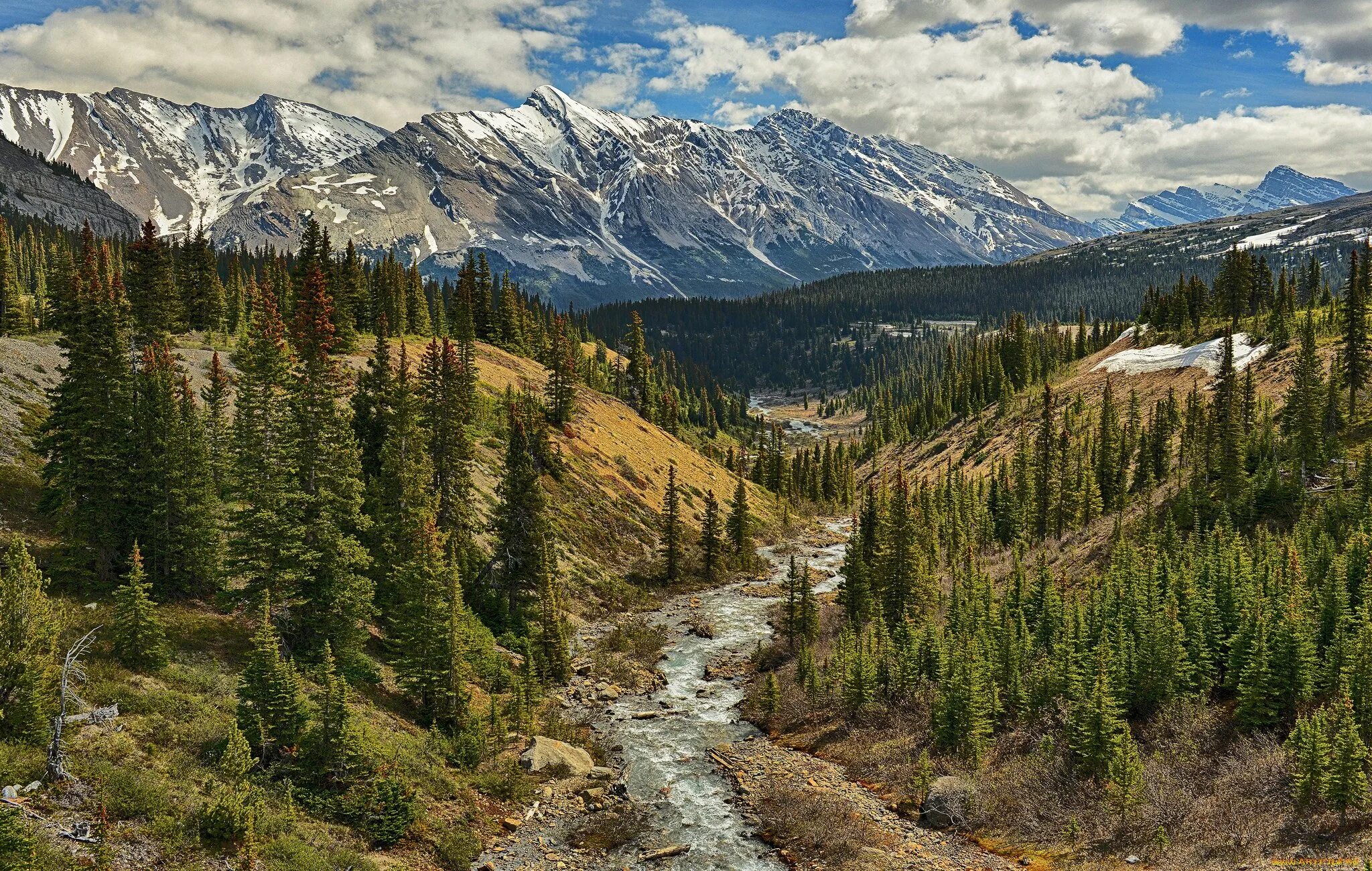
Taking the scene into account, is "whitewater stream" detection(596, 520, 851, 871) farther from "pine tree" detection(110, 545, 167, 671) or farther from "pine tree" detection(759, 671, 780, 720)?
"pine tree" detection(110, 545, 167, 671)

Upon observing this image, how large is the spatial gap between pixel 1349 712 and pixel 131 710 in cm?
4143

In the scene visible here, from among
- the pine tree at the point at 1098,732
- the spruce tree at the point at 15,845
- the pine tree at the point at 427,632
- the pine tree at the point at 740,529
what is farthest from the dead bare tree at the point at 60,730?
the pine tree at the point at 740,529

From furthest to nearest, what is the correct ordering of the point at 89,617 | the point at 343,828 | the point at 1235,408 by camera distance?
the point at 1235,408 → the point at 89,617 → the point at 343,828

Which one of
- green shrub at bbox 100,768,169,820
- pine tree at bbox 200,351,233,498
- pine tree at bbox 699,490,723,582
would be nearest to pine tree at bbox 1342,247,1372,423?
pine tree at bbox 699,490,723,582

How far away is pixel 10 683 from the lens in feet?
75.3

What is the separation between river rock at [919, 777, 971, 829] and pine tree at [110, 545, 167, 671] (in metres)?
32.0

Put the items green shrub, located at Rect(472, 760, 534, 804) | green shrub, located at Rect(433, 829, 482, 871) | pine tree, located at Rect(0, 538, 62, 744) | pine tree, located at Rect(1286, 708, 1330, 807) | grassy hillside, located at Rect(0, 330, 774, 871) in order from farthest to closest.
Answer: green shrub, located at Rect(472, 760, 534, 804)
green shrub, located at Rect(433, 829, 482, 871)
pine tree, located at Rect(1286, 708, 1330, 807)
pine tree, located at Rect(0, 538, 62, 744)
grassy hillside, located at Rect(0, 330, 774, 871)

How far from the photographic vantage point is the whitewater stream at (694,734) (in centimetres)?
3231

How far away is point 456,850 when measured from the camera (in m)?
29.0

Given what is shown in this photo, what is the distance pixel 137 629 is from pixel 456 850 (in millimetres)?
15007

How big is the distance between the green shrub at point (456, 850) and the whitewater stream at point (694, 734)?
7.68m

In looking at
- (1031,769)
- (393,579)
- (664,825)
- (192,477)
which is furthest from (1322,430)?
(192,477)

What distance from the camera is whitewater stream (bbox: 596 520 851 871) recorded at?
32.3m

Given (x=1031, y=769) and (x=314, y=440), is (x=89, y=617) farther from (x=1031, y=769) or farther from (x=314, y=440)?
(x=1031, y=769)
